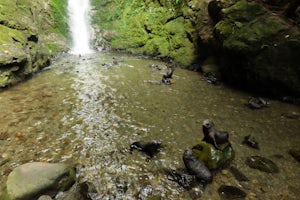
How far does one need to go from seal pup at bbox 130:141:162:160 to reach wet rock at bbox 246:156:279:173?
2.64m

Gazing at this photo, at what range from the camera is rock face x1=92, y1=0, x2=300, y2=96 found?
11680 mm

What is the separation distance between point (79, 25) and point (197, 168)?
80.0 ft

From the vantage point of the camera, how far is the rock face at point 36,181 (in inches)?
184

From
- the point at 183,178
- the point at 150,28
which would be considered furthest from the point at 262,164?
the point at 150,28

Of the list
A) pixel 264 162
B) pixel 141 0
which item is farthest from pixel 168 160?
pixel 141 0

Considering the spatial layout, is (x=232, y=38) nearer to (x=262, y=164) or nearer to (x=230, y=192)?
(x=262, y=164)

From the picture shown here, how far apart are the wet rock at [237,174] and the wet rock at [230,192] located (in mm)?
455

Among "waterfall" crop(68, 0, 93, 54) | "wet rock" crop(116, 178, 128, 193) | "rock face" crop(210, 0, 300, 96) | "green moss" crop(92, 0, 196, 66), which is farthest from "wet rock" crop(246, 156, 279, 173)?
"waterfall" crop(68, 0, 93, 54)

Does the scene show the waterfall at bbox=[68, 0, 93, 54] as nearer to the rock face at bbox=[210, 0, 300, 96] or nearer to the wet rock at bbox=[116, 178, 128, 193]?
the rock face at bbox=[210, 0, 300, 96]

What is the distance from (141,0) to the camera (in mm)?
24594

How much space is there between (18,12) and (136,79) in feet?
30.6

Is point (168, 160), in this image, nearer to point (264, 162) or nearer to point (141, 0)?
point (264, 162)

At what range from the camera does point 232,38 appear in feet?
43.4

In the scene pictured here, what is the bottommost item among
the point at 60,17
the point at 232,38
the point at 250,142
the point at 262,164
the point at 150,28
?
the point at 262,164
